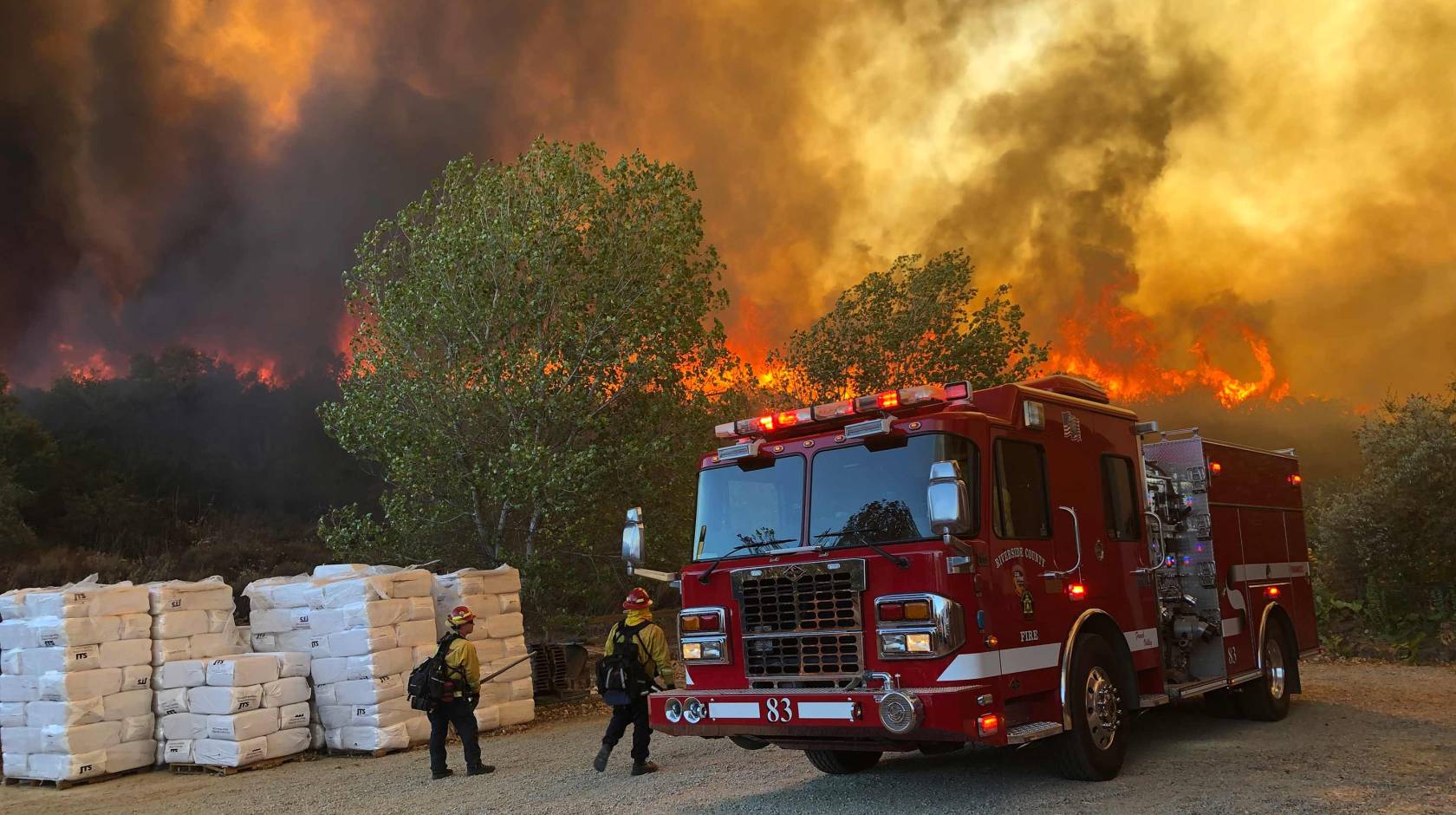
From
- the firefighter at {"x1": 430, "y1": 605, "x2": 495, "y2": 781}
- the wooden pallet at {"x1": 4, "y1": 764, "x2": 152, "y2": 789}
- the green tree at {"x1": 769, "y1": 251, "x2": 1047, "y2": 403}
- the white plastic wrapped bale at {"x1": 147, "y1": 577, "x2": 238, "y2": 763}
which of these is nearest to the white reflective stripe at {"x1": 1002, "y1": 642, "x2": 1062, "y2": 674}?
the firefighter at {"x1": 430, "y1": 605, "x2": 495, "y2": 781}

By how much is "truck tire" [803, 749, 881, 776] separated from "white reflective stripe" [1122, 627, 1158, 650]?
7.77 feet

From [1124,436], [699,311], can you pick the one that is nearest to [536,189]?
[699,311]

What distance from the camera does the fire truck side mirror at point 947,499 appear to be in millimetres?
6168

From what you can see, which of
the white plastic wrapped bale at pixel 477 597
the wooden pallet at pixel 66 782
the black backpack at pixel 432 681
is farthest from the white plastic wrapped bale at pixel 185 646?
the black backpack at pixel 432 681

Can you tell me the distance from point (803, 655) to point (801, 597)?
39cm

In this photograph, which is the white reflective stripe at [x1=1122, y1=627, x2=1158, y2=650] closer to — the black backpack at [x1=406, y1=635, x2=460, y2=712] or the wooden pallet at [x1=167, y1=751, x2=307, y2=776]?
the black backpack at [x1=406, y1=635, x2=460, y2=712]

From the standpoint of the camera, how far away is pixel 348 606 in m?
12.4

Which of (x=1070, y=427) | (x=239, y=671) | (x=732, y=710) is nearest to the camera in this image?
(x=732, y=710)

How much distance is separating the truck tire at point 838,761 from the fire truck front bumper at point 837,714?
1491mm

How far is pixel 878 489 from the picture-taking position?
727cm

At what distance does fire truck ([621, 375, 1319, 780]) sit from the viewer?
6.72 m

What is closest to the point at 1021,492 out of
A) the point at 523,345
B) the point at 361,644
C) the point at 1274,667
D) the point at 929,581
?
the point at 929,581

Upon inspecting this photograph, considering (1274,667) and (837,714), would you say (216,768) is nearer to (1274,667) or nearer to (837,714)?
(837,714)

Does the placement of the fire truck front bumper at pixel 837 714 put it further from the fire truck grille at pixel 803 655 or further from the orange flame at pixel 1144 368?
the orange flame at pixel 1144 368
